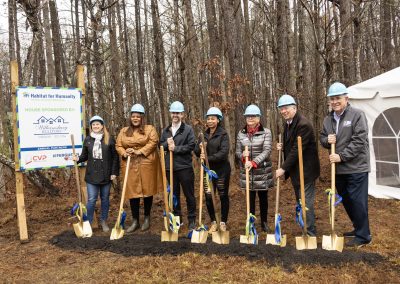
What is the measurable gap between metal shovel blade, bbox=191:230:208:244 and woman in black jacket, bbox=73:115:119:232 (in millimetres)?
1577

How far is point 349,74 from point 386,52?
257 inches

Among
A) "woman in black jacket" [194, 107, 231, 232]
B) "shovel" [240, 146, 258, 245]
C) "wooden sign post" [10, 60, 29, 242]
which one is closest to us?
"shovel" [240, 146, 258, 245]

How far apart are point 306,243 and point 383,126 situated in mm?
4119

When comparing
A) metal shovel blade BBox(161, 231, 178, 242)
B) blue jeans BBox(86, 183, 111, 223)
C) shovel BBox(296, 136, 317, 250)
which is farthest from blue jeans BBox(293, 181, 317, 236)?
blue jeans BBox(86, 183, 111, 223)

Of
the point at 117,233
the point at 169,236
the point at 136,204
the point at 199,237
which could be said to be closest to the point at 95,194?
the point at 136,204

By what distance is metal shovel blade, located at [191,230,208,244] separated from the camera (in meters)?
4.79

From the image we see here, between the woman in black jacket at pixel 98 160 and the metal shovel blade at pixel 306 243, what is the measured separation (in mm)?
2819

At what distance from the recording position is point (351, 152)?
4.31m

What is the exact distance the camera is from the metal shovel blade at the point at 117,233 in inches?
200

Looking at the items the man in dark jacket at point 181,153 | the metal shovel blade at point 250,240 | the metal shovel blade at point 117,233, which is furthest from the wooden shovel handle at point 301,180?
the metal shovel blade at point 117,233

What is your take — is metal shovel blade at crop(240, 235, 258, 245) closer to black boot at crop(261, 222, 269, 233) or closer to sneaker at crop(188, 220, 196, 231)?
black boot at crop(261, 222, 269, 233)

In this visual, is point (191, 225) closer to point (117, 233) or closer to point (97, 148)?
point (117, 233)

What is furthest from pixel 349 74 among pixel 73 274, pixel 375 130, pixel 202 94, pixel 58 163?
pixel 202 94

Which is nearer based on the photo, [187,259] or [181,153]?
[187,259]
